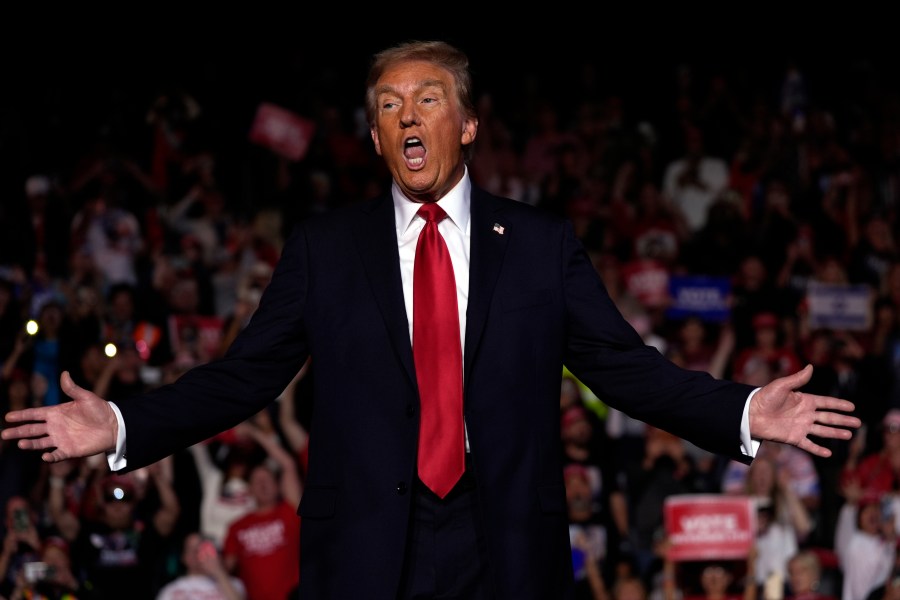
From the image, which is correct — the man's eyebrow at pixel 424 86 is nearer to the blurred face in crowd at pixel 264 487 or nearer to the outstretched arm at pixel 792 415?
the outstretched arm at pixel 792 415

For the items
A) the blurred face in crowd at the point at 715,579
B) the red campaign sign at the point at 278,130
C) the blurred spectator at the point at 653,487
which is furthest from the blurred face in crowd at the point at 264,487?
the red campaign sign at the point at 278,130

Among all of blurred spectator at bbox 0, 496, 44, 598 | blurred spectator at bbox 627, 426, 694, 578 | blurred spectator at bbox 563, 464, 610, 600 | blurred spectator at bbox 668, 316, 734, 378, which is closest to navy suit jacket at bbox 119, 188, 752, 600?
blurred spectator at bbox 0, 496, 44, 598

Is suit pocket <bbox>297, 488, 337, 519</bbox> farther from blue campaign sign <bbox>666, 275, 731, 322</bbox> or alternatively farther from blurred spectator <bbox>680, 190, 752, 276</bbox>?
blurred spectator <bbox>680, 190, 752, 276</bbox>

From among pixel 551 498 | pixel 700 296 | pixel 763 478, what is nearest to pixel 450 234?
pixel 551 498

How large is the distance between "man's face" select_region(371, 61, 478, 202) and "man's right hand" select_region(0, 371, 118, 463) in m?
0.70

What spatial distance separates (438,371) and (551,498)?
0.31m

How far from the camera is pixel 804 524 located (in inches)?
324

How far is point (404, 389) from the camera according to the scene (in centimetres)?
299

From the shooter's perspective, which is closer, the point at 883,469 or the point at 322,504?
the point at 322,504

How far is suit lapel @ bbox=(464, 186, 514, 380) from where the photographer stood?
3012 millimetres

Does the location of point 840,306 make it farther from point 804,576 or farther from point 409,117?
point 409,117

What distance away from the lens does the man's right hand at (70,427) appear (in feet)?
9.55

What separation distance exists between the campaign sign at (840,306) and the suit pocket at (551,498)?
7022 mm

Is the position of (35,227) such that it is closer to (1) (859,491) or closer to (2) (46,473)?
(2) (46,473)
